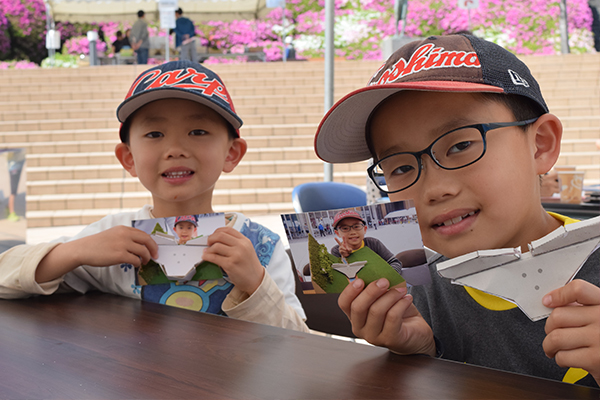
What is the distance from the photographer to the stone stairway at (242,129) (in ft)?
23.7

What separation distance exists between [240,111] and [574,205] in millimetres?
7476

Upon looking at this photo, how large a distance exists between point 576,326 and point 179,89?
1105 millimetres

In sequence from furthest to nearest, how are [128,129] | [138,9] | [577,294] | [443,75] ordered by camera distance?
[138,9], [128,129], [443,75], [577,294]

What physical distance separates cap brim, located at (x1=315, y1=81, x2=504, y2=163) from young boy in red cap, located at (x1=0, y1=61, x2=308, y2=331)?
32cm

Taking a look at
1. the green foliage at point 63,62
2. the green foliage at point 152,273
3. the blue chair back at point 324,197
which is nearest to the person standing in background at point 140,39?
the green foliage at point 63,62

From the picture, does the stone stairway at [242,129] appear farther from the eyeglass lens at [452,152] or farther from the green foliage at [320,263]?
the green foliage at [320,263]

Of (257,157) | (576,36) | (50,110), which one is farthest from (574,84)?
(50,110)

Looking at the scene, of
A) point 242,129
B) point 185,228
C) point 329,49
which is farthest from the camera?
point 242,129

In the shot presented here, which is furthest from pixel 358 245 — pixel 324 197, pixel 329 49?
pixel 329 49

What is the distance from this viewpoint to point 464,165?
0.88m

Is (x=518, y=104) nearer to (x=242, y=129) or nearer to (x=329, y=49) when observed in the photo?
(x=329, y=49)

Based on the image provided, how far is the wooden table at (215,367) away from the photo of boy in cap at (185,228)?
0.22 meters

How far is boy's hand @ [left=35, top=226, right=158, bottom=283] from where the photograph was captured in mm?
1204

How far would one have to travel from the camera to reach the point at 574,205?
7.97ft
